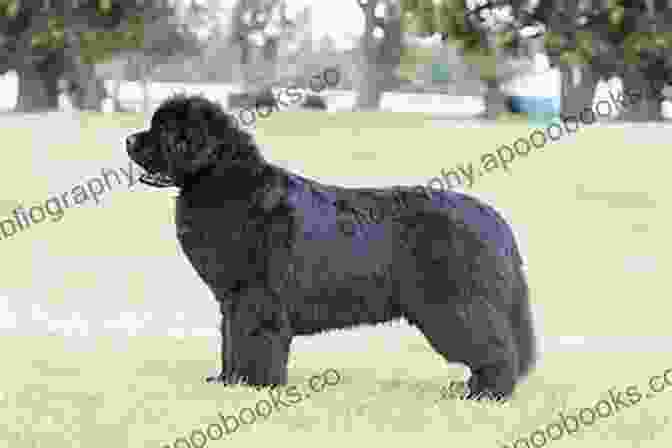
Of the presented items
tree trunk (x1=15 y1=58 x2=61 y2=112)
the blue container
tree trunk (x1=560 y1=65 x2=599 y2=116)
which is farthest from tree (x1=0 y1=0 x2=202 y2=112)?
the blue container

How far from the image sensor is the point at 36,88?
68.1 ft

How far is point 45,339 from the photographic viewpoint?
304 inches

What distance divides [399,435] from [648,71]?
47.1 feet

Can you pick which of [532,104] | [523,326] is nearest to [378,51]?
[523,326]

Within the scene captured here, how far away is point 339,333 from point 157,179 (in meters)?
3.29

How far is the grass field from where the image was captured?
5324mm

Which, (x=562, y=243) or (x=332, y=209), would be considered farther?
(x=562, y=243)

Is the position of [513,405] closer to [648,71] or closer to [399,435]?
[399,435]

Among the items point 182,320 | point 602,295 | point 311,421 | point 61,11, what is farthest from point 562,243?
point 61,11

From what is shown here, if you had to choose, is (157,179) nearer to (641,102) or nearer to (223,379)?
(223,379)

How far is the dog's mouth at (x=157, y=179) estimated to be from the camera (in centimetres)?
555

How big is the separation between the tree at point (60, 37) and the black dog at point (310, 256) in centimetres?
1162

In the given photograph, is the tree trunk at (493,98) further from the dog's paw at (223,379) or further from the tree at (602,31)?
the dog's paw at (223,379)

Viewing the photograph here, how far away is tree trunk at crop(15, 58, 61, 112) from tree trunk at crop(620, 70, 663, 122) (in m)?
10.6
